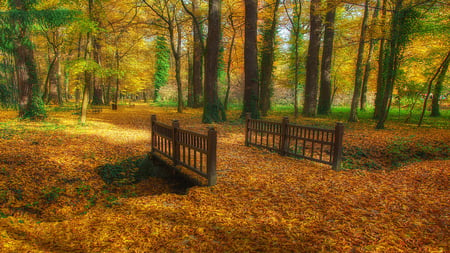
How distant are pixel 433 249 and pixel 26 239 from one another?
485cm

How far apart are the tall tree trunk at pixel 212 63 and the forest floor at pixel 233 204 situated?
576cm

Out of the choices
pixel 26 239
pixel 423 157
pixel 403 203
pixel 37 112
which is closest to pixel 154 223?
pixel 26 239

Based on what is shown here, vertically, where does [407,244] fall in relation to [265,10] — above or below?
below

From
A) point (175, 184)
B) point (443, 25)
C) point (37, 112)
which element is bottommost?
point (175, 184)

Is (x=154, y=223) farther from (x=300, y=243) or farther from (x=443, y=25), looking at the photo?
(x=443, y=25)

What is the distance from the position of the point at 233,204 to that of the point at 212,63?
10406 mm

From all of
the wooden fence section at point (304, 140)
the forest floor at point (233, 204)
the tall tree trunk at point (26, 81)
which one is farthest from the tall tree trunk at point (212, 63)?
the tall tree trunk at point (26, 81)

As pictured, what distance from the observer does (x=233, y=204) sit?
3938mm

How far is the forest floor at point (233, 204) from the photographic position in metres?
2.89

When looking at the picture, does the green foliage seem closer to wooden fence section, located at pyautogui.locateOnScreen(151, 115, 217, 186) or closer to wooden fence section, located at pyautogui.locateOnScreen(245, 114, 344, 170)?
wooden fence section, located at pyautogui.locateOnScreen(245, 114, 344, 170)

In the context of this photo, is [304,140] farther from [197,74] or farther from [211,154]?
[197,74]

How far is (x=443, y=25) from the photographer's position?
10.7m

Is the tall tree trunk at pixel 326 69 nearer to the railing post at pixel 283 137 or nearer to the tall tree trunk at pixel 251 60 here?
the tall tree trunk at pixel 251 60

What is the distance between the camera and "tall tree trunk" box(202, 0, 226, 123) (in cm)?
1264
